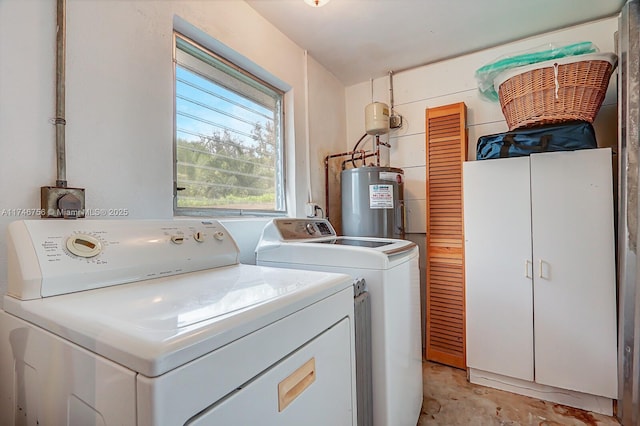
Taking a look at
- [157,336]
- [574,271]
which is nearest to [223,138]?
[157,336]

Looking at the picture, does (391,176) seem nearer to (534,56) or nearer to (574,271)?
(534,56)

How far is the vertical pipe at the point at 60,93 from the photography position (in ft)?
3.53

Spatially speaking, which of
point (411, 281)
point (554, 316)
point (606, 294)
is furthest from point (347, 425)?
point (606, 294)

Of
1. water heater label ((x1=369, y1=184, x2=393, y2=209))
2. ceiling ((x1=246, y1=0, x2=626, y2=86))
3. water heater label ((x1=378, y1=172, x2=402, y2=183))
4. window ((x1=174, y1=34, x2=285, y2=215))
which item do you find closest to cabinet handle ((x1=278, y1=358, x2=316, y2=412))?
window ((x1=174, y1=34, x2=285, y2=215))

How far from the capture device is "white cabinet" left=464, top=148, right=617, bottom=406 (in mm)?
1790

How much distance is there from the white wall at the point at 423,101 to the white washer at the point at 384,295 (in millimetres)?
1315

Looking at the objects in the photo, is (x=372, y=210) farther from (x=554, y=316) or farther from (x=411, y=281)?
(x=554, y=316)

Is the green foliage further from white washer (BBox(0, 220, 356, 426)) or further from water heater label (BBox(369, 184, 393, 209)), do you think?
water heater label (BBox(369, 184, 393, 209))

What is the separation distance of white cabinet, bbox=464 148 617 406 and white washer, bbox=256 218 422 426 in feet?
2.46

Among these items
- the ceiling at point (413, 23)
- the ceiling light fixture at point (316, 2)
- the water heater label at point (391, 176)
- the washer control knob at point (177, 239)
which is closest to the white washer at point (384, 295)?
the washer control knob at point (177, 239)

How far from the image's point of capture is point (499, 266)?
208 centimetres

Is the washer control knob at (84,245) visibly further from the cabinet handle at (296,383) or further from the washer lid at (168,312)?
the cabinet handle at (296,383)

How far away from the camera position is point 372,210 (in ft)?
7.80

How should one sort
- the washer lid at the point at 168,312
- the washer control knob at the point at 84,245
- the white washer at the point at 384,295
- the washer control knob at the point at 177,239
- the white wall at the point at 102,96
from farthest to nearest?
the white washer at the point at 384,295
the washer control knob at the point at 177,239
the white wall at the point at 102,96
the washer control knob at the point at 84,245
the washer lid at the point at 168,312
